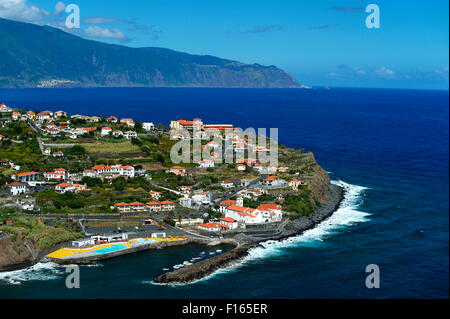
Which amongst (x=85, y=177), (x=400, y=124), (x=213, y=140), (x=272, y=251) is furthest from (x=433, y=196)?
(x=400, y=124)

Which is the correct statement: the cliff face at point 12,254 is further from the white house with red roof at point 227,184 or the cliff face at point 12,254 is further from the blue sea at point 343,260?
the white house with red roof at point 227,184

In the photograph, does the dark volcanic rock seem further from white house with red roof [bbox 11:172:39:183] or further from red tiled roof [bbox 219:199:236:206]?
white house with red roof [bbox 11:172:39:183]

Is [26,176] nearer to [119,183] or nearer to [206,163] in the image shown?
[119,183]

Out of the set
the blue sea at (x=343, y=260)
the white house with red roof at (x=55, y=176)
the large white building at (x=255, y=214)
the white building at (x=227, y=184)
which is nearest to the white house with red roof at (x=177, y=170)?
the white building at (x=227, y=184)

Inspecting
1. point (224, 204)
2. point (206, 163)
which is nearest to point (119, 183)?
point (224, 204)
